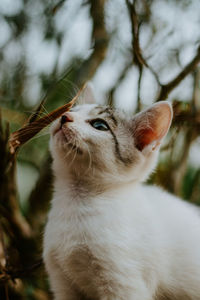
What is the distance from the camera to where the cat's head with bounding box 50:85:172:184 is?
1.06 m

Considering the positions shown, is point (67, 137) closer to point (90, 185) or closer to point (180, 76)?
point (90, 185)

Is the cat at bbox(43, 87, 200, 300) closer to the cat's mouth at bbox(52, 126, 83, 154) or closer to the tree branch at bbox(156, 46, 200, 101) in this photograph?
the cat's mouth at bbox(52, 126, 83, 154)

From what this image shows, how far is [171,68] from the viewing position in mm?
1411

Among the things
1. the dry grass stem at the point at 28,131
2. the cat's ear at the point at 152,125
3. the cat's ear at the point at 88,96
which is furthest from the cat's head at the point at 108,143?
the cat's ear at the point at 88,96

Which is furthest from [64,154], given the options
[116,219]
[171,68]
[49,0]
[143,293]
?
[49,0]

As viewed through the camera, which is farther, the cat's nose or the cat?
the cat's nose

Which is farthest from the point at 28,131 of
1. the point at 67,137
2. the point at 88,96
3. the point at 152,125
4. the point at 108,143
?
the point at 88,96

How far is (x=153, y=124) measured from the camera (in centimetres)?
109

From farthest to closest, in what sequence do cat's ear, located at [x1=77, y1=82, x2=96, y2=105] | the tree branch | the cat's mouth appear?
cat's ear, located at [x1=77, y1=82, x2=96, y2=105] → the tree branch → the cat's mouth

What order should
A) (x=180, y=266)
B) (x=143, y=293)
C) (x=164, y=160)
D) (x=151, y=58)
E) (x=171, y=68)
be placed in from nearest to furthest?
(x=143, y=293), (x=180, y=266), (x=151, y=58), (x=171, y=68), (x=164, y=160)

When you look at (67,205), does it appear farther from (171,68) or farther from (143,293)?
(171,68)

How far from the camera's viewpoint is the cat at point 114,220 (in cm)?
95

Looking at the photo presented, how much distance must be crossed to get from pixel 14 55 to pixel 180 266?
1.10 metres

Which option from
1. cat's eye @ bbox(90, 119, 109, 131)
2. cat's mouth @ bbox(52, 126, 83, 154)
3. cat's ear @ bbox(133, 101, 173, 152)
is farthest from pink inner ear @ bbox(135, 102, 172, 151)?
cat's mouth @ bbox(52, 126, 83, 154)
